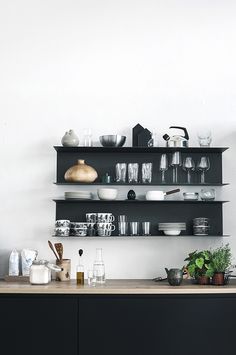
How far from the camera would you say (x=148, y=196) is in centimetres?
422

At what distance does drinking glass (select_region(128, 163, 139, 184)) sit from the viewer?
14.0 feet

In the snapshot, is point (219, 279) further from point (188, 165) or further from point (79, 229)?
point (79, 229)

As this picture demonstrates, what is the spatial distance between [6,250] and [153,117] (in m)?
1.69

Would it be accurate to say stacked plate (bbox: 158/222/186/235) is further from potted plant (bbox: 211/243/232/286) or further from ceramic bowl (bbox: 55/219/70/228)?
ceramic bowl (bbox: 55/219/70/228)

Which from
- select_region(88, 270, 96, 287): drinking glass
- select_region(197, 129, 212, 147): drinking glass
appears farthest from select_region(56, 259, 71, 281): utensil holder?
select_region(197, 129, 212, 147): drinking glass

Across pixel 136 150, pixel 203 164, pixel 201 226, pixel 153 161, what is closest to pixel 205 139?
pixel 203 164

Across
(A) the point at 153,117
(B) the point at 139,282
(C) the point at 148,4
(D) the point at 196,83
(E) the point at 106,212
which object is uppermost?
(C) the point at 148,4
